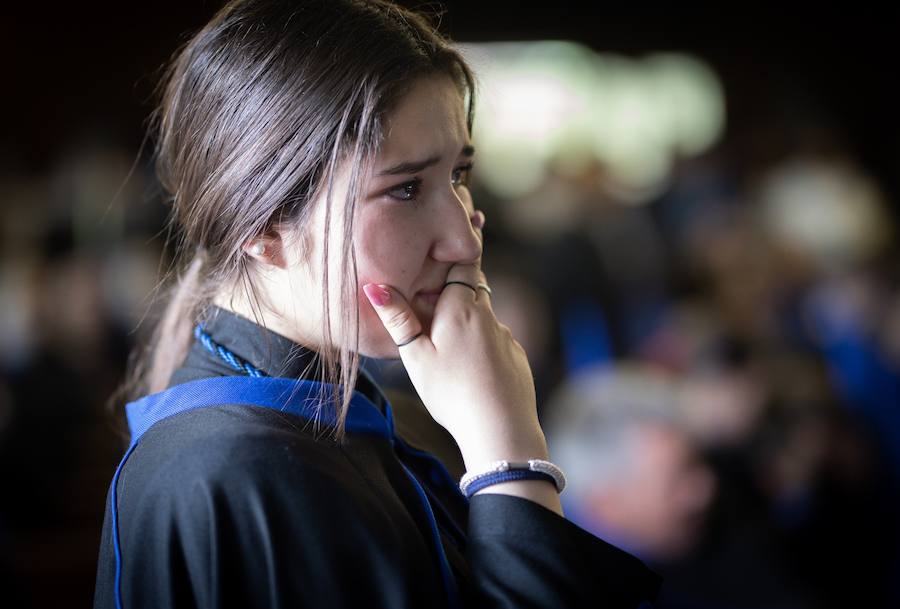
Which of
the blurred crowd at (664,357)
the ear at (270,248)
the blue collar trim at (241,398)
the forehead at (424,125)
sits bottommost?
the blurred crowd at (664,357)

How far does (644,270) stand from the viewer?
4.03 metres

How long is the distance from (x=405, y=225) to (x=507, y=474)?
0.25 m

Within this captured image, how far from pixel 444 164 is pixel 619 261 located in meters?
3.18

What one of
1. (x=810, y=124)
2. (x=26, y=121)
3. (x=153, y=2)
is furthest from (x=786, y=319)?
(x=26, y=121)

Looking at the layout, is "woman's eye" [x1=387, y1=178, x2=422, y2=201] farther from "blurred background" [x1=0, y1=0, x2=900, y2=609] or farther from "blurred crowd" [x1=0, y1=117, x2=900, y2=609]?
"blurred background" [x1=0, y1=0, x2=900, y2=609]

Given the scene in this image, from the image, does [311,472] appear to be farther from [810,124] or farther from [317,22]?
[810,124]

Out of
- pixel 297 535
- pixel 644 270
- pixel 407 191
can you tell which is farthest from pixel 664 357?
pixel 297 535

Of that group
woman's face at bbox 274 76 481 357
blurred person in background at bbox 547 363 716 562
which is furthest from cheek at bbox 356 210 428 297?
A: blurred person in background at bbox 547 363 716 562

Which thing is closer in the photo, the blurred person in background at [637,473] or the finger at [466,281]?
the finger at [466,281]

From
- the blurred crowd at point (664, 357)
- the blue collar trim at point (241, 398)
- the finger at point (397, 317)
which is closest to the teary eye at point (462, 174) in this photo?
the finger at point (397, 317)

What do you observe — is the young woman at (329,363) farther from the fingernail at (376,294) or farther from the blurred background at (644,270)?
the blurred background at (644,270)

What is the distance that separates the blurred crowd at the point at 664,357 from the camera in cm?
175

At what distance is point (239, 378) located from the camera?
0.81 m

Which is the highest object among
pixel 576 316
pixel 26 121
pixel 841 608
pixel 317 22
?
pixel 317 22
